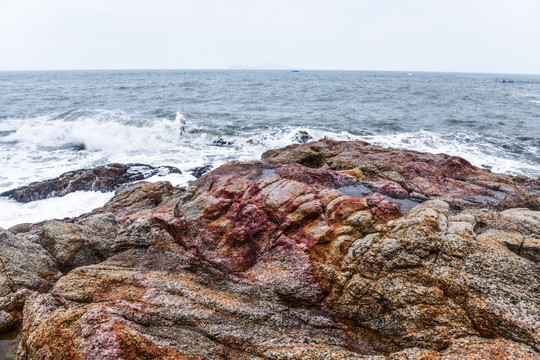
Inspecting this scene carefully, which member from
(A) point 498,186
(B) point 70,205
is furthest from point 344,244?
(B) point 70,205

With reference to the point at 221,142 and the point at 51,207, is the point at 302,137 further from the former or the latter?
the point at 51,207

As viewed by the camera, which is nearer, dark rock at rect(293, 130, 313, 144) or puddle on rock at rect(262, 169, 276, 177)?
puddle on rock at rect(262, 169, 276, 177)

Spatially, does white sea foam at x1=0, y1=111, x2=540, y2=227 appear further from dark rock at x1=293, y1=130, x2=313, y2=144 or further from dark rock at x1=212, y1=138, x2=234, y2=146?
dark rock at x1=293, y1=130, x2=313, y2=144

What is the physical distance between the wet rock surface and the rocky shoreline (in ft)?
26.5

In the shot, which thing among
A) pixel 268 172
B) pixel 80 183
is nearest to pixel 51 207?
pixel 80 183

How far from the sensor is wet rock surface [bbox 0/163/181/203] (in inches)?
585

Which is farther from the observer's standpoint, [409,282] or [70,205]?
[70,205]

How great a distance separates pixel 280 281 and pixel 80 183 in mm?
13940

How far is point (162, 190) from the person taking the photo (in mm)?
11453

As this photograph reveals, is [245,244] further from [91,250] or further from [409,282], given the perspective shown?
[91,250]

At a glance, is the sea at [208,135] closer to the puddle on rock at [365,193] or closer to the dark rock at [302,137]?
the dark rock at [302,137]

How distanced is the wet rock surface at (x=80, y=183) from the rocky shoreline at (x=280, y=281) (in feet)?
26.5

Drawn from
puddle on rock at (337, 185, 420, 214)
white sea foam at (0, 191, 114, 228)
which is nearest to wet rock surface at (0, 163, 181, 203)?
white sea foam at (0, 191, 114, 228)

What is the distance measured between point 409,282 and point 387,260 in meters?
0.46
